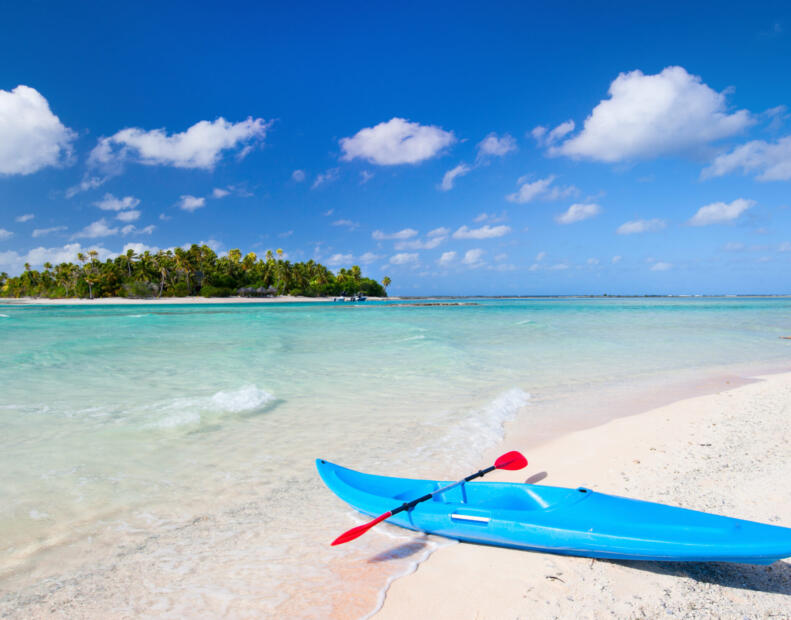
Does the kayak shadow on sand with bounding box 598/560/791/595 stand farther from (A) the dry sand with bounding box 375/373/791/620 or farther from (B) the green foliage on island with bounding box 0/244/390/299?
(B) the green foliage on island with bounding box 0/244/390/299

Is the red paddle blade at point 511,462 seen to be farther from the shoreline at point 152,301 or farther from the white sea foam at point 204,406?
the shoreline at point 152,301

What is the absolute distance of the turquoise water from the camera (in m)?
3.14

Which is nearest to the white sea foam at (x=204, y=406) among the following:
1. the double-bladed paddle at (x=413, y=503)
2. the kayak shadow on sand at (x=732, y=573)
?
the double-bladed paddle at (x=413, y=503)

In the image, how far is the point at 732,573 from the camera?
2844 millimetres

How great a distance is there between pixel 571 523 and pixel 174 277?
10668cm

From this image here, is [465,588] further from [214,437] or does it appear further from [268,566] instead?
[214,437]

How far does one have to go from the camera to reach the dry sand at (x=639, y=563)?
2.63 meters

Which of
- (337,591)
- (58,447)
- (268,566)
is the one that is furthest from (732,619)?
(58,447)

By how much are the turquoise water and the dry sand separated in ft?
A: 1.59

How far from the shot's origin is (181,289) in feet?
316

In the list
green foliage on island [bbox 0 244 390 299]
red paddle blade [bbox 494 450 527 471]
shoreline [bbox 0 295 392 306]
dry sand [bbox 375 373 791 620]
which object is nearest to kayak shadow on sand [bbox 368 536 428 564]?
dry sand [bbox 375 373 791 620]

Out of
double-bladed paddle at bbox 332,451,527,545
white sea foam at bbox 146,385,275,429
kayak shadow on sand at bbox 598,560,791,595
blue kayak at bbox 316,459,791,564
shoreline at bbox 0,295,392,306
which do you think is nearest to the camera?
blue kayak at bbox 316,459,791,564

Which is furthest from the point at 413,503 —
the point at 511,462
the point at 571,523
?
the point at 511,462

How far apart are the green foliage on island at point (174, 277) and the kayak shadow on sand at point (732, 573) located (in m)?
103
